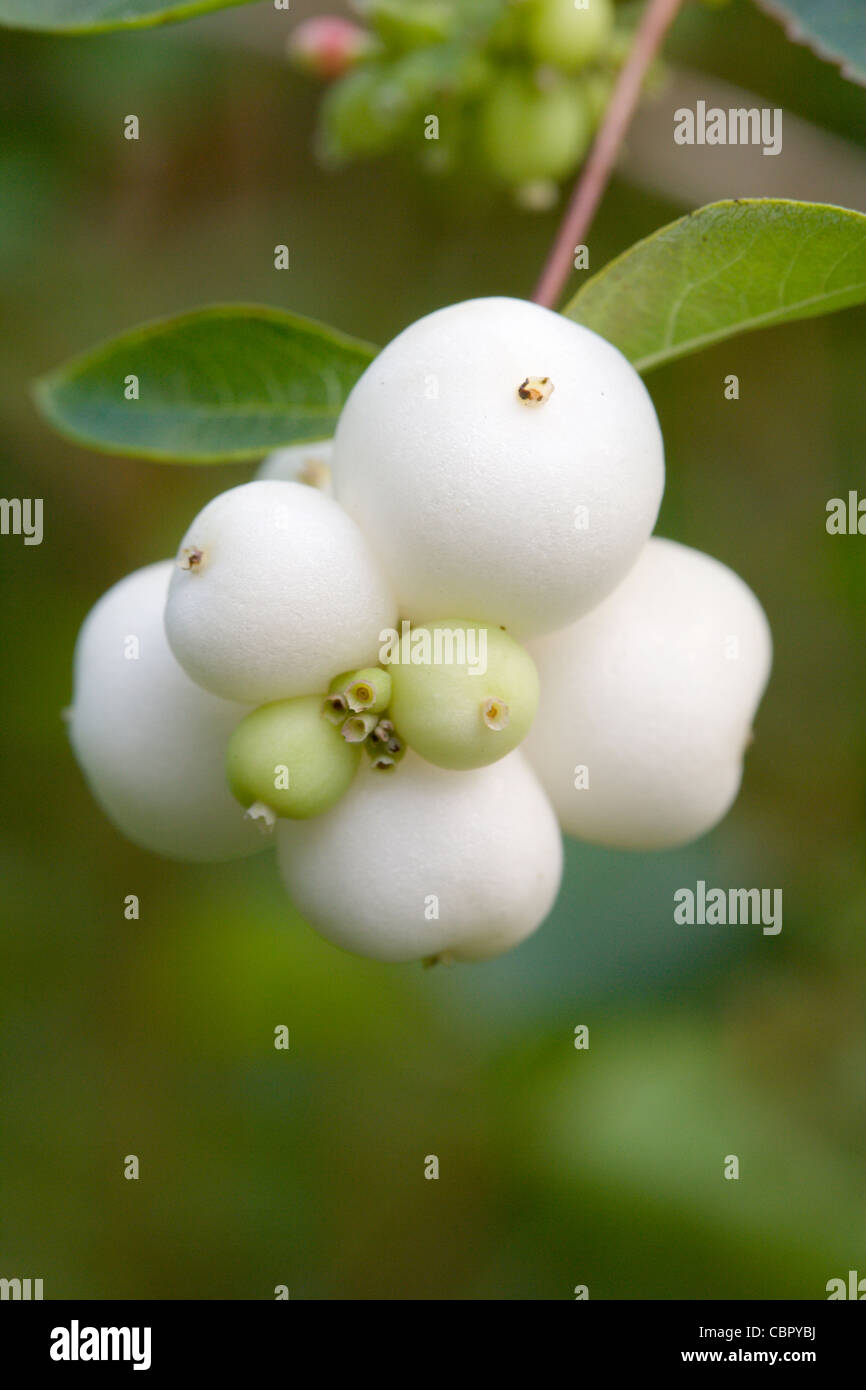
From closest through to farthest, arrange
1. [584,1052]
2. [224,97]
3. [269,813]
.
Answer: [269,813]
[584,1052]
[224,97]

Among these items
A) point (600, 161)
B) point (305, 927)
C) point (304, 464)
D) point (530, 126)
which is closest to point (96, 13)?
point (304, 464)

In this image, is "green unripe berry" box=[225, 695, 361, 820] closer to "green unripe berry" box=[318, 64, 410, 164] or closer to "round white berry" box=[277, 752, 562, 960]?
"round white berry" box=[277, 752, 562, 960]

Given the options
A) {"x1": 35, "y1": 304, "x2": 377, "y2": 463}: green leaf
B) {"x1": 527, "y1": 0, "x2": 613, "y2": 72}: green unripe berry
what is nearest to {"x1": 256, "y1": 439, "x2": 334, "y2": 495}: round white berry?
{"x1": 35, "y1": 304, "x2": 377, "y2": 463}: green leaf

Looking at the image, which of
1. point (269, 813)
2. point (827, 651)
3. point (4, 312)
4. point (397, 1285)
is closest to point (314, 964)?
point (397, 1285)

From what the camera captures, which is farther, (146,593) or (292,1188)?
(292,1188)

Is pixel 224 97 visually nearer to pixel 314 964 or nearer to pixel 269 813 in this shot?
pixel 314 964

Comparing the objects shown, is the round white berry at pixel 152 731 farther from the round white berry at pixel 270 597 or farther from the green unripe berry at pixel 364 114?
the green unripe berry at pixel 364 114

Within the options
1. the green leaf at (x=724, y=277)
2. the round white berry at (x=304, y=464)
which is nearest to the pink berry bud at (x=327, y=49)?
the round white berry at (x=304, y=464)
